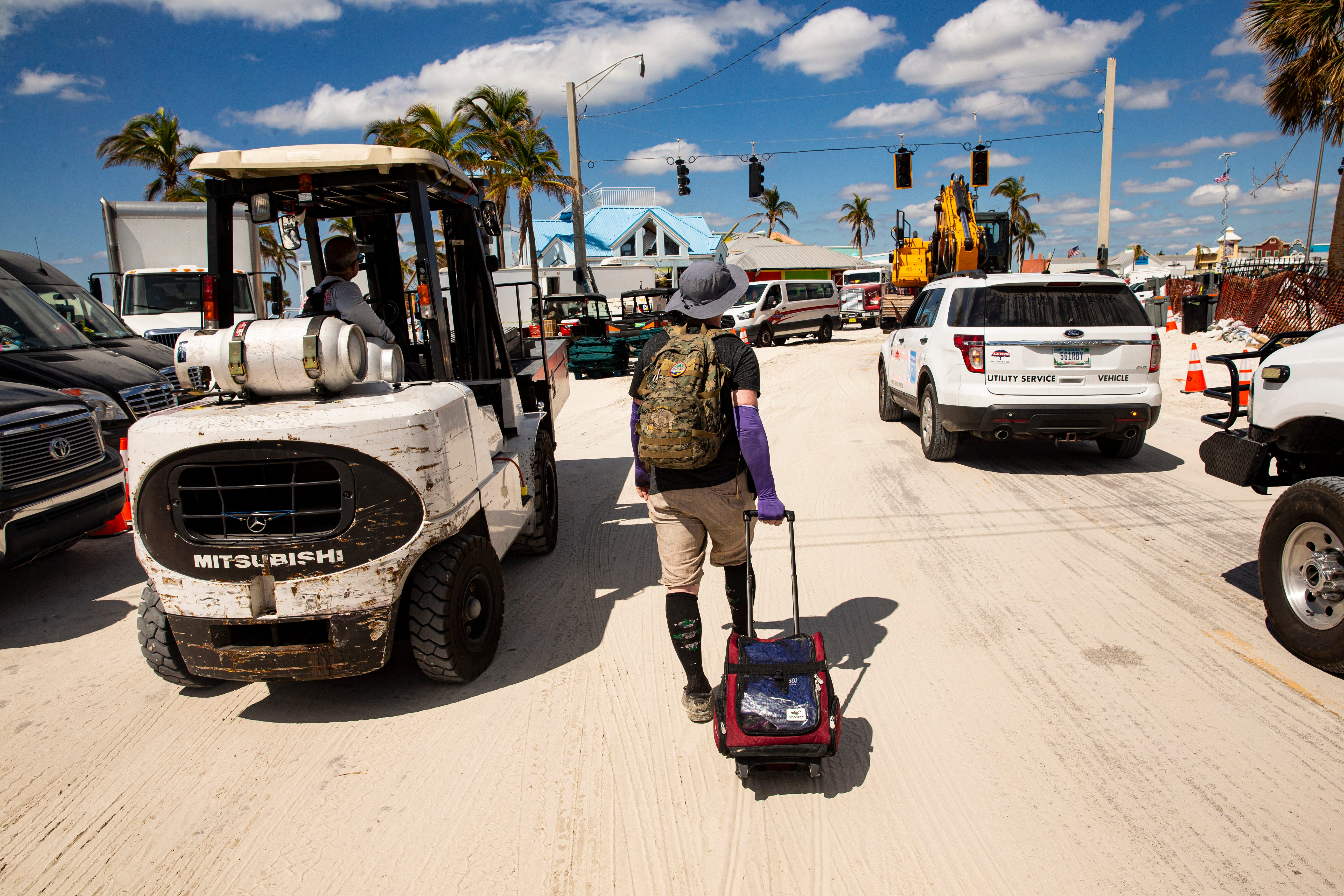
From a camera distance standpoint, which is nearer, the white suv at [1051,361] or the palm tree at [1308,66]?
the white suv at [1051,361]

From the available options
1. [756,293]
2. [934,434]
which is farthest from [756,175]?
[934,434]

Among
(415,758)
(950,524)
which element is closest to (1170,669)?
(950,524)

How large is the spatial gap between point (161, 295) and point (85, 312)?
586 centimetres

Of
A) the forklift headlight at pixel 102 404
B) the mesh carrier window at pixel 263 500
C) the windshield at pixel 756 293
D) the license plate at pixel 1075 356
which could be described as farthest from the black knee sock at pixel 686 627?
the windshield at pixel 756 293

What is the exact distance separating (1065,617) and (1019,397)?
11.2 ft

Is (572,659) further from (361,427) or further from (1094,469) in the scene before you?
(1094,469)

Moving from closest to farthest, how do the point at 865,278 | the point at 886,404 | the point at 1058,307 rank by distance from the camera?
the point at 1058,307
the point at 886,404
the point at 865,278

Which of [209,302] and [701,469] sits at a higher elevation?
[209,302]

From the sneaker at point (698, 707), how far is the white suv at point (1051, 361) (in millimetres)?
5015

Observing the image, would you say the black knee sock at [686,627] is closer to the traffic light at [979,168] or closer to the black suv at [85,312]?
the black suv at [85,312]

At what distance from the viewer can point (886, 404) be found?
10898 millimetres

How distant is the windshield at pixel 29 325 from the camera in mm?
7777

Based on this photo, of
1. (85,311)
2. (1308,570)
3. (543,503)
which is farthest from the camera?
(85,311)

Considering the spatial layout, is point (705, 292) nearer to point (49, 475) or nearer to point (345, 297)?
point (345, 297)
